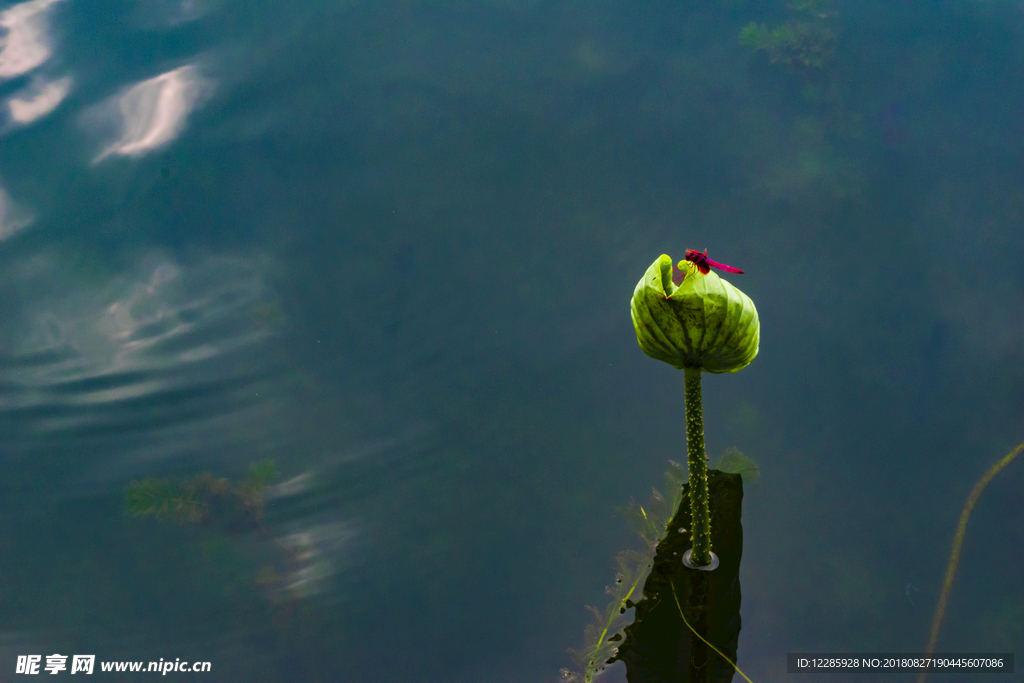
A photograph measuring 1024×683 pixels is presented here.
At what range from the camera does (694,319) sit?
1396mm

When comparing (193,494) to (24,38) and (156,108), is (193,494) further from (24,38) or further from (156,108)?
(24,38)

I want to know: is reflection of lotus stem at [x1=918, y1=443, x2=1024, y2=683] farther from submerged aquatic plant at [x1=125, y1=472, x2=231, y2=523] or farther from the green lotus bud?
submerged aquatic plant at [x1=125, y1=472, x2=231, y2=523]

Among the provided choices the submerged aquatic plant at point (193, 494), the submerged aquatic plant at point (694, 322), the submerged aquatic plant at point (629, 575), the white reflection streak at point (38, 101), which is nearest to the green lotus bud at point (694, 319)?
the submerged aquatic plant at point (694, 322)

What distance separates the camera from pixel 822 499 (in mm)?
1984

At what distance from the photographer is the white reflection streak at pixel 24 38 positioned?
9.33 feet

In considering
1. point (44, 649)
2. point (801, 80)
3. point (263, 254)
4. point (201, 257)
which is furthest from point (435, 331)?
point (801, 80)

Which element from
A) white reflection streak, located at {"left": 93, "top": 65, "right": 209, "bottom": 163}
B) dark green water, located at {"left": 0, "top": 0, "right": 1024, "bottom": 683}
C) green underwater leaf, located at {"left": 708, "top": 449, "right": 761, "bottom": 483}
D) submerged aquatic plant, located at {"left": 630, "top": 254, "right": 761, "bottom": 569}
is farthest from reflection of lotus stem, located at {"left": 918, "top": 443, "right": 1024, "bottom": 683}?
white reflection streak, located at {"left": 93, "top": 65, "right": 209, "bottom": 163}

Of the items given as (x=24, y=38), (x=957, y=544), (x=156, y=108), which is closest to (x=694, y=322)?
(x=957, y=544)

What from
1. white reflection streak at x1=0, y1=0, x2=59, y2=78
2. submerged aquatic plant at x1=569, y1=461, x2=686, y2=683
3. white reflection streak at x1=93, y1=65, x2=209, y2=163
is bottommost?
submerged aquatic plant at x1=569, y1=461, x2=686, y2=683

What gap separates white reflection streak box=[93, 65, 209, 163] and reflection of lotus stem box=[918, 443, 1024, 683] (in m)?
2.47

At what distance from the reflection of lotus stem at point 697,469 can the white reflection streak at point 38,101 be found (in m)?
2.32

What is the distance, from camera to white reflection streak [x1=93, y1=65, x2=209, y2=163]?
2.71 m

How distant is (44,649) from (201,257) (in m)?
1.12

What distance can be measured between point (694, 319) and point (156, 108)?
212 cm
